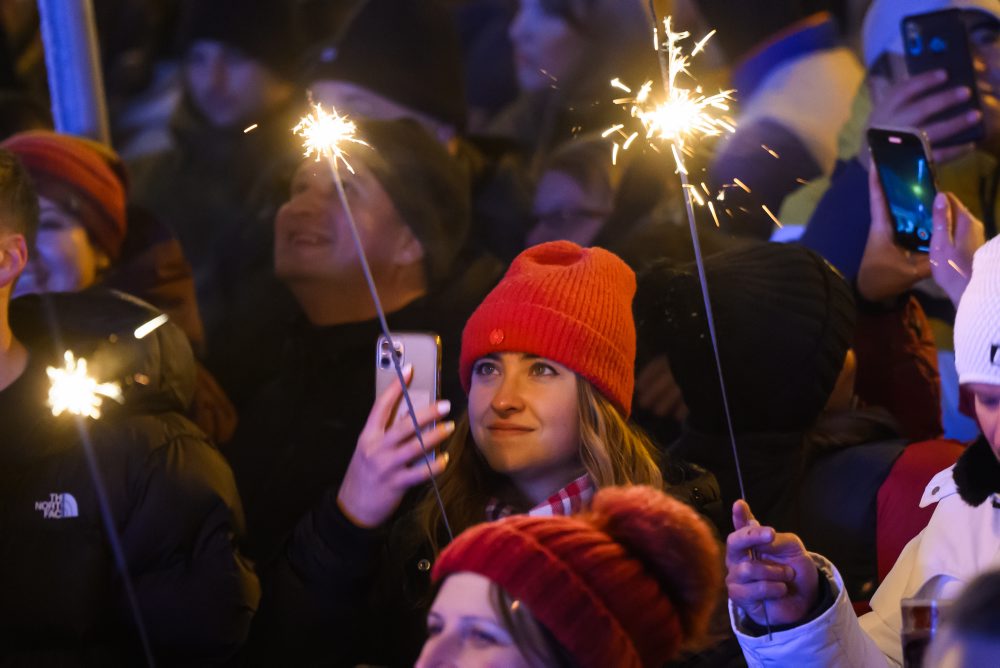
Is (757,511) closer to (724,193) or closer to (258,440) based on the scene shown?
(724,193)

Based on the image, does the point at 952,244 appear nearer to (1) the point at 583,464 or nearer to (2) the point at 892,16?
(1) the point at 583,464

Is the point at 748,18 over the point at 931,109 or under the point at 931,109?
over

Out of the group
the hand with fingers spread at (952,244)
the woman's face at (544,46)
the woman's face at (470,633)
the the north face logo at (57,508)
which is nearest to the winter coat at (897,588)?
the woman's face at (470,633)

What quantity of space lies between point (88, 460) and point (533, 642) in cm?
122

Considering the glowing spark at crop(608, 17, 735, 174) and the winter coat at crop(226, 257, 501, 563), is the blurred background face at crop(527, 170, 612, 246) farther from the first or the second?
the glowing spark at crop(608, 17, 735, 174)

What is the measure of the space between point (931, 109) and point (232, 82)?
8.95ft

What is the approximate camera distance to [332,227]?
3.21m

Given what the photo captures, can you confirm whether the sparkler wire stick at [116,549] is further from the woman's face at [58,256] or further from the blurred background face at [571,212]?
the blurred background face at [571,212]

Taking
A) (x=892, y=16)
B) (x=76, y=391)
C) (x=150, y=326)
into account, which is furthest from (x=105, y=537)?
(x=892, y=16)

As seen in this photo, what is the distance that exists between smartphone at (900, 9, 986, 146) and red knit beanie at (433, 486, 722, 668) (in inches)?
61.0

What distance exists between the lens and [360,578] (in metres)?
2.28

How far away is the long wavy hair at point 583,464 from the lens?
211 centimetres

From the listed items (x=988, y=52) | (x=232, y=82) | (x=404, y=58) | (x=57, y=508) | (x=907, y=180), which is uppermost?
(x=232, y=82)

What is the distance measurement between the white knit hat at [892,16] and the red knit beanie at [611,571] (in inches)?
69.8
